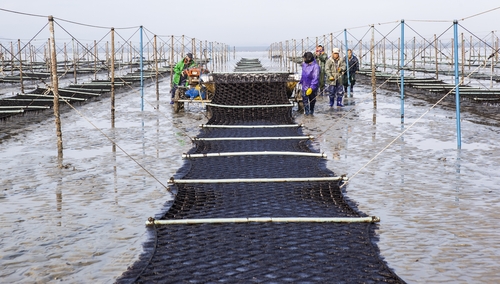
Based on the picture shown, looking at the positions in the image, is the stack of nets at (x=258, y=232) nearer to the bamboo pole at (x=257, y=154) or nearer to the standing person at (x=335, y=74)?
the bamboo pole at (x=257, y=154)

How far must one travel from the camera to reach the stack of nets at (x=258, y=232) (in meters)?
4.23

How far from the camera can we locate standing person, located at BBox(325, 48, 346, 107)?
15.6m

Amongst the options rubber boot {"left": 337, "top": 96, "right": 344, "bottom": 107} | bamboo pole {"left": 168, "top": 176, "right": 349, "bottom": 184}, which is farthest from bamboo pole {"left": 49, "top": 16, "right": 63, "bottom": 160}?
Answer: rubber boot {"left": 337, "top": 96, "right": 344, "bottom": 107}

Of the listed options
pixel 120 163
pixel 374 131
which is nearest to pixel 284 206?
pixel 120 163

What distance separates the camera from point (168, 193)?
714 centimetres

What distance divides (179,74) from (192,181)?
1002 centimetres

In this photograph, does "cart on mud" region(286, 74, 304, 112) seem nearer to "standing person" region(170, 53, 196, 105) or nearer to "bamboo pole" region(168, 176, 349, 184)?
"standing person" region(170, 53, 196, 105)

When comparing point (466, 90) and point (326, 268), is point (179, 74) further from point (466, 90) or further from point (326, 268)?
point (326, 268)

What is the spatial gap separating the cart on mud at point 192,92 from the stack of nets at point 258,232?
6.00 metres

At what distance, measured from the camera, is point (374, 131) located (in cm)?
1200

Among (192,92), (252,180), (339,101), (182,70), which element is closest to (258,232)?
(252,180)

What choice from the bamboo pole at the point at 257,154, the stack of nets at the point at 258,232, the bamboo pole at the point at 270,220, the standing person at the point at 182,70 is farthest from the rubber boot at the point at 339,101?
the bamboo pole at the point at 270,220

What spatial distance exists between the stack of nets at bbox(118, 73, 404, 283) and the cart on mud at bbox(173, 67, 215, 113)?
19.7 feet

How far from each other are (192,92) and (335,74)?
3.83 metres
